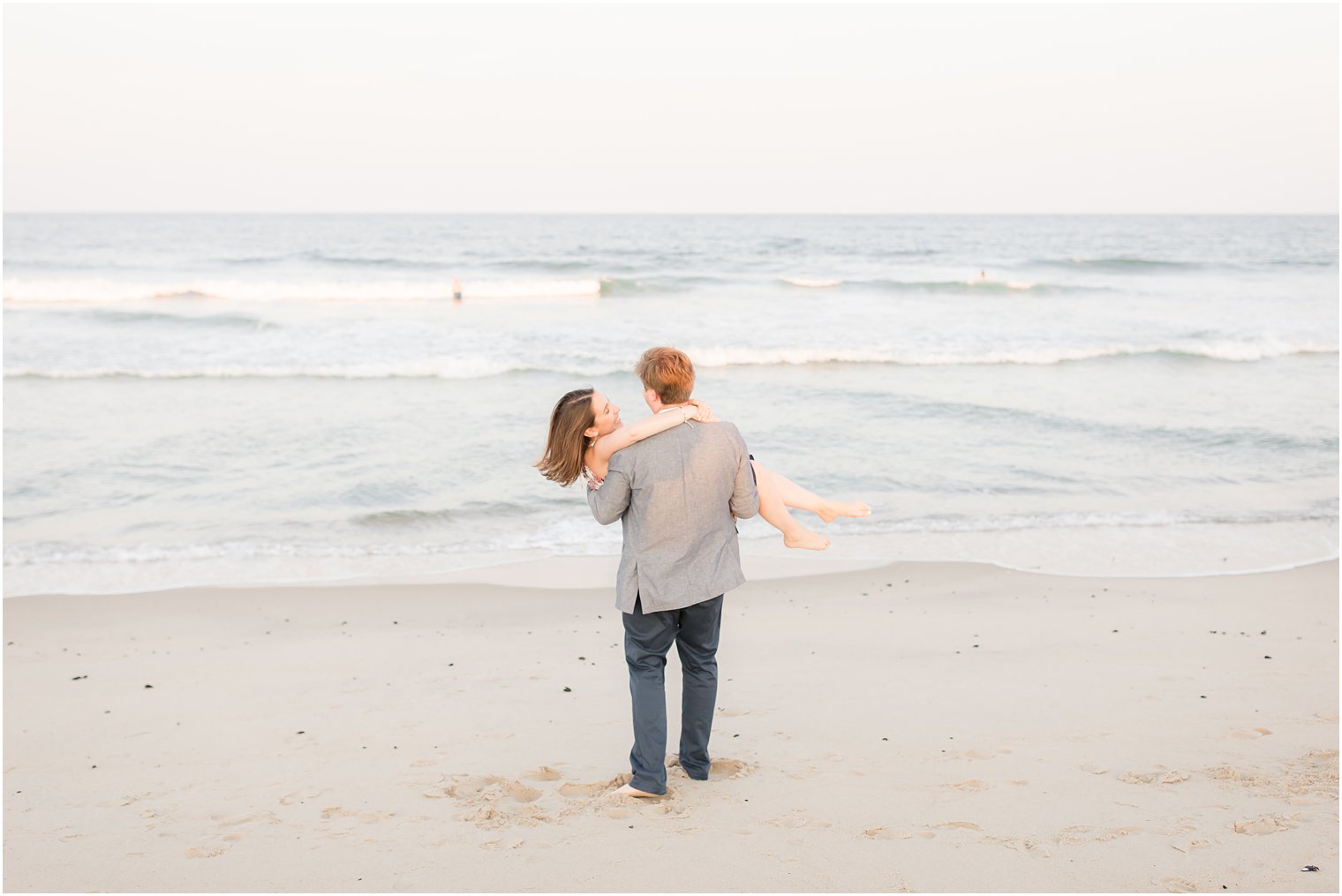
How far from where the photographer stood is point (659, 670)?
375cm

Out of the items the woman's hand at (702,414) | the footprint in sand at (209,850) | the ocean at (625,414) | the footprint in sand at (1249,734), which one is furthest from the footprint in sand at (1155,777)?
the ocean at (625,414)

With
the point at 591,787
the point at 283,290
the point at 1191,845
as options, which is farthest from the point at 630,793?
the point at 283,290

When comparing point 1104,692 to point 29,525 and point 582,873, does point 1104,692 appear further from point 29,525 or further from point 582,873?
point 29,525

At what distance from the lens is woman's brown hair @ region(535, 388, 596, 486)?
11.4 feet

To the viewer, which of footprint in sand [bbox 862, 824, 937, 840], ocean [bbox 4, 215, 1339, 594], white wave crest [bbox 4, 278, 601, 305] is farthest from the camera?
white wave crest [bbox 4, 278, 601, 305]

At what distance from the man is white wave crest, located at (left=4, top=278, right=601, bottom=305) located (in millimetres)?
24354

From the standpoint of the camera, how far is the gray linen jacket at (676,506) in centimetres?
349

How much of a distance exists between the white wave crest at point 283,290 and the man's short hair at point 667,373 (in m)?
24.4

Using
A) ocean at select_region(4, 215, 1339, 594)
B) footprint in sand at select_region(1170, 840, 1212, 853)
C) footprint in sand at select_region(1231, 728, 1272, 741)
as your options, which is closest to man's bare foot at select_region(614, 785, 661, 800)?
footprint in sand at select_region(1170, 840, 1212, 853)

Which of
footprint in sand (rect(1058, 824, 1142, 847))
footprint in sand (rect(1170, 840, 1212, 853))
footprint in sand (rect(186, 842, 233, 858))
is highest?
footprint in sand (rect(1170, 840, 1212, 853))

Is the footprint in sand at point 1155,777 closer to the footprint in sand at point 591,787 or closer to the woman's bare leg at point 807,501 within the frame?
the woman's bare leg at point 807,501

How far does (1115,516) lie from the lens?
8391mm

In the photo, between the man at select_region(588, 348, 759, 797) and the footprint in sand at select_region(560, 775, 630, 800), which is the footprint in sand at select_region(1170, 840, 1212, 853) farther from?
the footprint in sand at select_region(560, 775, 630, 800)

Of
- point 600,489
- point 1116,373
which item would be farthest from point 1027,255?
point 600,489
